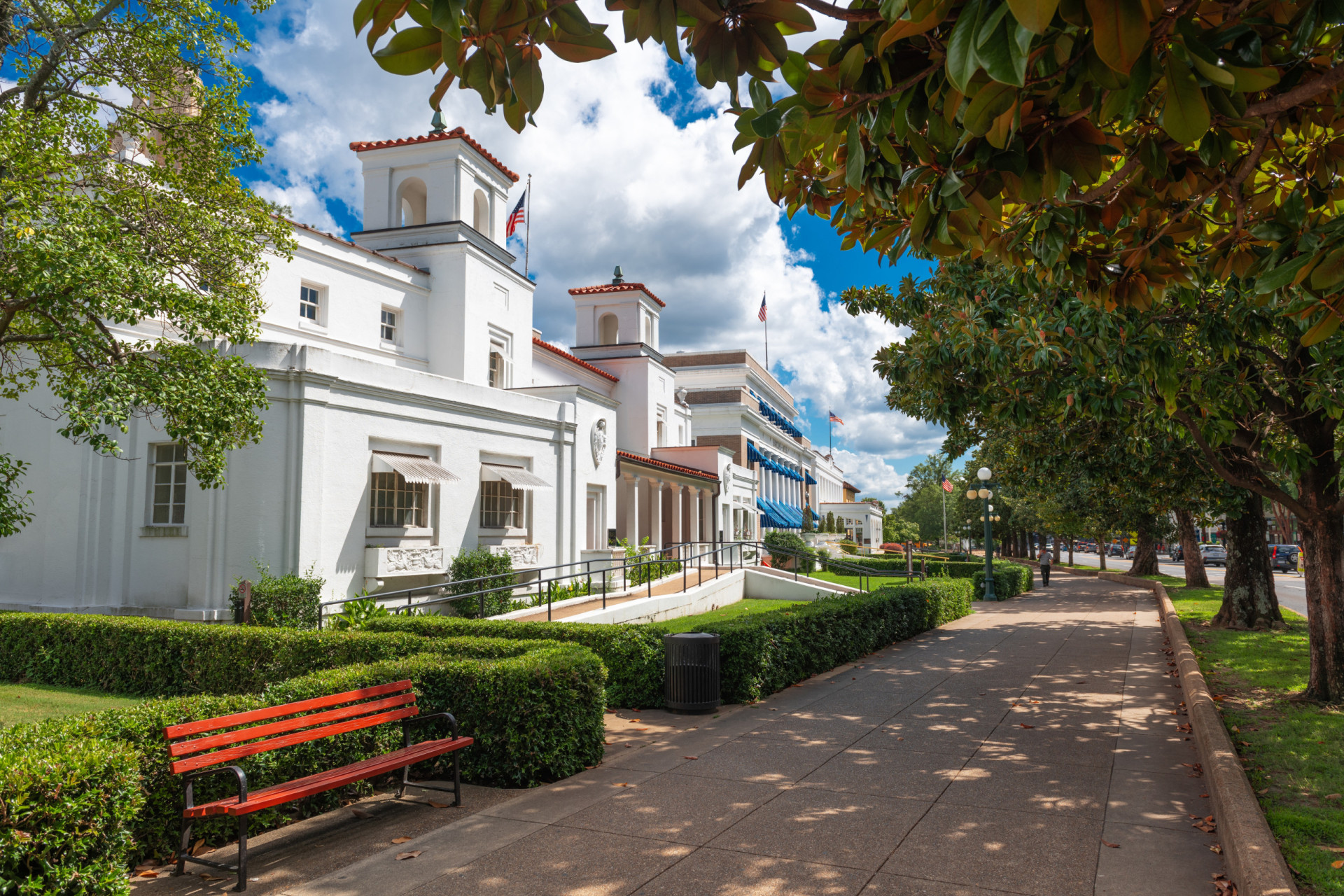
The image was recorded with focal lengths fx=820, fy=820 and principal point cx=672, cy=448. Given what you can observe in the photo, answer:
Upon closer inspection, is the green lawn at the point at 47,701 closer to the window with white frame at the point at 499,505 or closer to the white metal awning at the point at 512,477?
the window with white frame at the point at 499,505

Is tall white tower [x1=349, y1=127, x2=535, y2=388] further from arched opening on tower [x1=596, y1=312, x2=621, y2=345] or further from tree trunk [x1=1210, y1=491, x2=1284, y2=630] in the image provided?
tree trunk [x1=1210, y1=491, x2=1284, y2=630]

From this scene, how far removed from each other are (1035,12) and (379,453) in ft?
55.2

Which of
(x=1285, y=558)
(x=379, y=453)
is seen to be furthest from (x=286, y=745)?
(x=1285, y=558)

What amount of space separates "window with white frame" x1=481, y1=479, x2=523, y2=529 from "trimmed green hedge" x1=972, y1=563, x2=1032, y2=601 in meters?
17.5

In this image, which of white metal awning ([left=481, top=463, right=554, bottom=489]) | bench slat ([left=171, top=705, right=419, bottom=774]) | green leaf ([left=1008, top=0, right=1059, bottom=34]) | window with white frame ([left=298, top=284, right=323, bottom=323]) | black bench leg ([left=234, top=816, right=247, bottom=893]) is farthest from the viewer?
window with white frame ([left=298, top=284, right=323, bottom=323])

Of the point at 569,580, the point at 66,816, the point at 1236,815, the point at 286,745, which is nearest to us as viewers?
the point at 66,816

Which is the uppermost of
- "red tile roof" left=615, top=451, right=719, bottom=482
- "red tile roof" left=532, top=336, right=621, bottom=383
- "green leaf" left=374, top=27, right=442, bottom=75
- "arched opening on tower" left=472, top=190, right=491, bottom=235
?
"arched opening on tower" left=472, top=190, right=491, bottom=235

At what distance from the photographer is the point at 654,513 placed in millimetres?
34219

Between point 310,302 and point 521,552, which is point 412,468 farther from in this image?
point 310,302

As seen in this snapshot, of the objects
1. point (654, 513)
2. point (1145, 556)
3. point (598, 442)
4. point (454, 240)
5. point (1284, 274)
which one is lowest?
point (1145, 556)

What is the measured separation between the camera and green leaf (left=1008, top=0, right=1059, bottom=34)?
1.66 m

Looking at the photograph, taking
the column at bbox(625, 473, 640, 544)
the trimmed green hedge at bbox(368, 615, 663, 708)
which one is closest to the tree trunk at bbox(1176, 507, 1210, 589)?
the column at bbox(625, 473, 640, 544)

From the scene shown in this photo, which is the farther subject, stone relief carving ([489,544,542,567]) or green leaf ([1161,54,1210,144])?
stone relief carving ([489,544,542,567])

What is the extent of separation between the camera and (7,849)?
4152 millimetres
